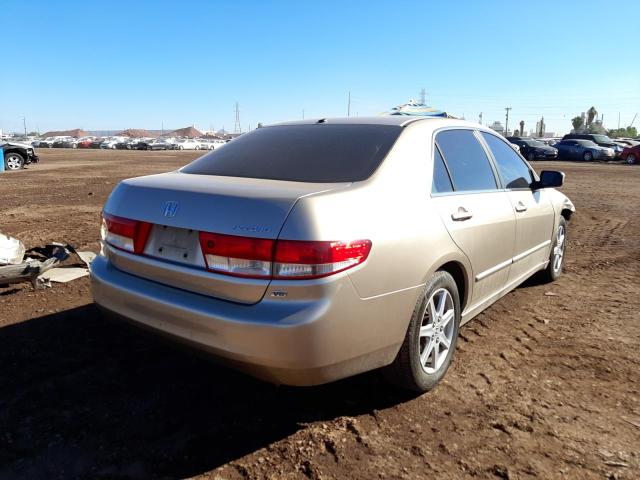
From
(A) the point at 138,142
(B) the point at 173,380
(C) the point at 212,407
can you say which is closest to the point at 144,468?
(C) the point at 212,407

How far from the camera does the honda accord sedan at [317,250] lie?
2.41 m

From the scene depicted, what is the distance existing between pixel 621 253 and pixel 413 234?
541cm

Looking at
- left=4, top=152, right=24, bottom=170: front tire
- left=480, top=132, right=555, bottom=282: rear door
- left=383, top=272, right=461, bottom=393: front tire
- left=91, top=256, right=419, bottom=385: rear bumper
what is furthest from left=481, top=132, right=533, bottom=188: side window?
left=4, top=152, right=24, bottom=170: front tire

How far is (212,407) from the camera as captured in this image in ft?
9.83

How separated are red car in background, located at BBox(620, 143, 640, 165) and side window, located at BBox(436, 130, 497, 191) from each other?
3316 centimetres

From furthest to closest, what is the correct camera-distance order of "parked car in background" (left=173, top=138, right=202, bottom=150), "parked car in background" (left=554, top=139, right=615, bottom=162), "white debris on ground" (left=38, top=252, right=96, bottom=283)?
"parked car in background" (left=173, top=138, right=202, bottom=150) < "parked car in background" (left=554, top=139, right=615, bottom=162) < "white debris on ground" (left=38, top=252, right=96, bottom=283)

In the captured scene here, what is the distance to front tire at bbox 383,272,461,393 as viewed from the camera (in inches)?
114

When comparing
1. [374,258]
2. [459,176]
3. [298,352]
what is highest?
[459,176]

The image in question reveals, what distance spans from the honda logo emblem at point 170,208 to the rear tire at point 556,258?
397cm

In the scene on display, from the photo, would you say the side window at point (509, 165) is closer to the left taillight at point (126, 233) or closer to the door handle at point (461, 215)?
the door handle at point (461, 215)

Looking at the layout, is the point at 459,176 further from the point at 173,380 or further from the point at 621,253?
the point at 621,253

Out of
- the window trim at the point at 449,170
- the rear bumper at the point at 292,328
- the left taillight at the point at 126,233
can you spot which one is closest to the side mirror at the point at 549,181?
the window trim at the point at 449,170

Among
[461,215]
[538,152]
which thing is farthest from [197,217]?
[538,152]

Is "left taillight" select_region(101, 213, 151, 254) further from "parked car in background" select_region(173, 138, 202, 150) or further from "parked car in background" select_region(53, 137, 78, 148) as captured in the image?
"parked car in background" select_region(53, 137, 78, 148)
